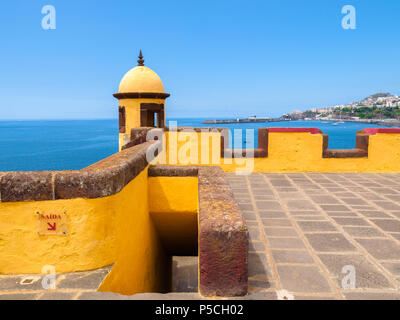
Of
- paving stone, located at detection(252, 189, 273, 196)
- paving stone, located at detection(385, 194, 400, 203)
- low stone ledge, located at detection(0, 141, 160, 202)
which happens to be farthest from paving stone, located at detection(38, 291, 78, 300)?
paving stone, located at detection(385, 194, 400, 203)

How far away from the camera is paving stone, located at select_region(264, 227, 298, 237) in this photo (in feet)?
11.7

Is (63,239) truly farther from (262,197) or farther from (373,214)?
(373,214)

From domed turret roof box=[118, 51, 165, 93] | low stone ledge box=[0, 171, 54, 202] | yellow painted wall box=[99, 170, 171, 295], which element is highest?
domed turret roof box=[118, 51, 165, 93]

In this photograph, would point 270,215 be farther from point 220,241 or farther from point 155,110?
point 155,110

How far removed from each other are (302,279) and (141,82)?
12.9m

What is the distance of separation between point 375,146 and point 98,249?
7.19m

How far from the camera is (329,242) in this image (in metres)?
3.35

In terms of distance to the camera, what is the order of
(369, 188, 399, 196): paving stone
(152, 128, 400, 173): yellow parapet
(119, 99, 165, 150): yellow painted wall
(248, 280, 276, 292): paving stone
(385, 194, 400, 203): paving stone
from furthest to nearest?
(119, 99, 165, 150): yellow painted wall < (152, 128, 400, 173): yellow parapet < (369, 188, 399, 196): paving stone < (385, 194, 400, 203): paving stone < (248, 280, 276, 292): paving stone

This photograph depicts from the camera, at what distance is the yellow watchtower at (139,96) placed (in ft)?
46.0

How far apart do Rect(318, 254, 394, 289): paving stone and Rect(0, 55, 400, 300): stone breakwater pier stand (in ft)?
0.05

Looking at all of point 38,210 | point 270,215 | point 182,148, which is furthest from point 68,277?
point 182,148

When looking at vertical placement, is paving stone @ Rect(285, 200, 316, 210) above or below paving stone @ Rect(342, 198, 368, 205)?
below

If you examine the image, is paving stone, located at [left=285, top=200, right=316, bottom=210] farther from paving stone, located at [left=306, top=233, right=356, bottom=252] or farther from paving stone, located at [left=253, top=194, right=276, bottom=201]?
paving stone, located at [left=306, top=233, right=356, bottom=252]
